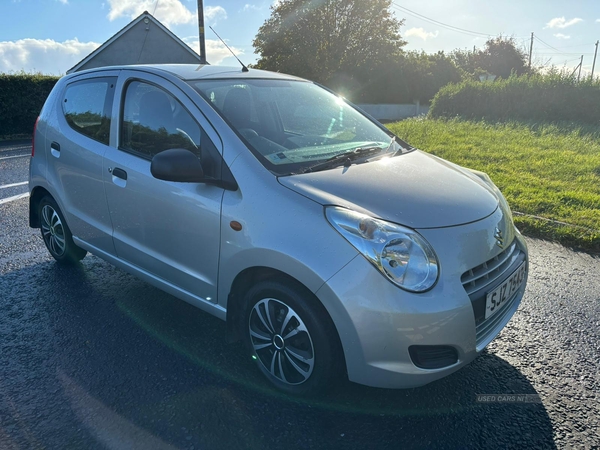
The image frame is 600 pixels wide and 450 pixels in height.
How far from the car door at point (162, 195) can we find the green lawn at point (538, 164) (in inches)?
160

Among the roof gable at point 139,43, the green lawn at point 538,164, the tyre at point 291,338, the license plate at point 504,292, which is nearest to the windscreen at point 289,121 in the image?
the tyre at point 291,338

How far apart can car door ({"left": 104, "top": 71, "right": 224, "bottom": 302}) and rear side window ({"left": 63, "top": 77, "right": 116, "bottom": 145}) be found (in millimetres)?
180

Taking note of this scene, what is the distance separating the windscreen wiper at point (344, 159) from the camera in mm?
2797

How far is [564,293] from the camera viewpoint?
394 cm

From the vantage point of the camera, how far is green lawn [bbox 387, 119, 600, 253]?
5.39 m

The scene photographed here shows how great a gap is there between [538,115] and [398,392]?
44.9 feet

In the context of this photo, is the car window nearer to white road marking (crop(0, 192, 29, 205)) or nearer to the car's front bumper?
the car's front bumper

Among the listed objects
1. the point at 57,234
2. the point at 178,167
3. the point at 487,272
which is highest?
the point at 178,167

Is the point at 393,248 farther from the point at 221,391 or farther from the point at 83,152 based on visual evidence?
the point at 83,152

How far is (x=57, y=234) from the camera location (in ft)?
14.5

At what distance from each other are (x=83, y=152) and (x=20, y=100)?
17.0 metres

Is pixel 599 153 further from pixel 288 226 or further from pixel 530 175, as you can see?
pixel 288 226

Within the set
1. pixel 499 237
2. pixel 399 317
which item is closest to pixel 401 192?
pixel 499 237

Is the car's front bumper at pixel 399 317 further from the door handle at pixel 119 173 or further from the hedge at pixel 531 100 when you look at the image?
the hedge at pixel 531 100
